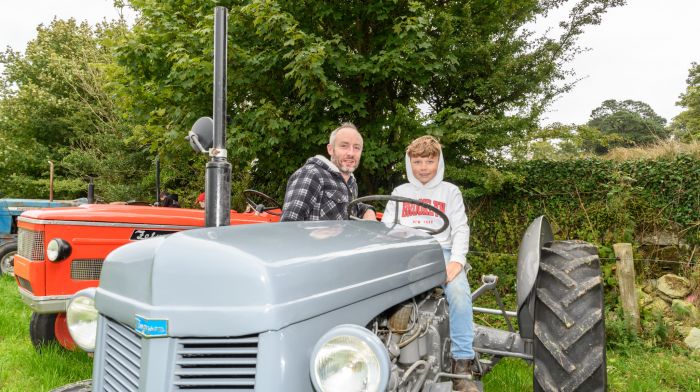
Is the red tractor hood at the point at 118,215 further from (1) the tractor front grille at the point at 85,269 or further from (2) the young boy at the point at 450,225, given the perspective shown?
(2) the young boy at the point at 450,225

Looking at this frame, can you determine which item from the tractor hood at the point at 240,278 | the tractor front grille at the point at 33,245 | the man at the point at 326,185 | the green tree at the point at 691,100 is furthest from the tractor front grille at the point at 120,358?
the green tree at the point at 691,100

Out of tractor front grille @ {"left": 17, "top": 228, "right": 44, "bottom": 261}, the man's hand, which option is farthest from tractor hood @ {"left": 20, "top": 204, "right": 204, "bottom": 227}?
the man's hand

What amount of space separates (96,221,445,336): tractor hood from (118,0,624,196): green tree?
4.34 m

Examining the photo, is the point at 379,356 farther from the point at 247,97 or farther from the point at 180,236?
the point at 247,97

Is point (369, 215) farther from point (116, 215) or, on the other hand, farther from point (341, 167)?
point (116, 215)

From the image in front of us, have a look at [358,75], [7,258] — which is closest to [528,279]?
[358,75]

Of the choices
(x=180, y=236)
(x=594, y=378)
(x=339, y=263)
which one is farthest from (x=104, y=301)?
(x=594, y=378)

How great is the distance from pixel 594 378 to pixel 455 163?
4863 mm

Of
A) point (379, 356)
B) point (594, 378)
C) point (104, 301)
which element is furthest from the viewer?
point (594, 378)

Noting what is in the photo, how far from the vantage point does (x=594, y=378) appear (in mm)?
2182

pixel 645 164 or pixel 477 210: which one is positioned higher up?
pixel 645 164

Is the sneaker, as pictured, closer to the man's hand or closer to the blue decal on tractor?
the man's hand

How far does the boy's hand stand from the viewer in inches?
94.7

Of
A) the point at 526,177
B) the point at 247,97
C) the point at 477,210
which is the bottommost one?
the point at 477,210
